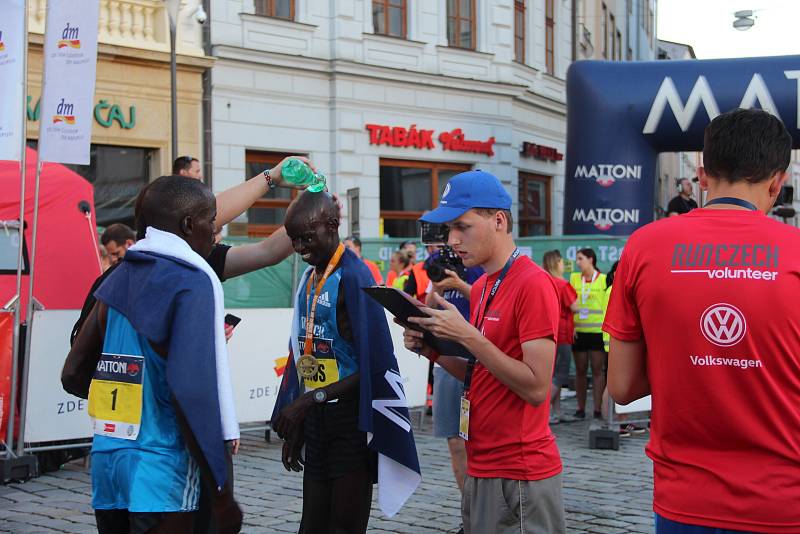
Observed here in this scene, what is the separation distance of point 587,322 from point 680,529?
8.90 m

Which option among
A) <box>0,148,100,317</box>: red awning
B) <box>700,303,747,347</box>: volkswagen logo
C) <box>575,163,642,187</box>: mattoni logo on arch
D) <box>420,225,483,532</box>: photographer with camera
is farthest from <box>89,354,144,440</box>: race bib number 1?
<box>575,163,642,187</box>: mattoni logo on arch

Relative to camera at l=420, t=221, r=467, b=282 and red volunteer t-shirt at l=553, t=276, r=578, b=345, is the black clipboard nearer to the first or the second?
camera at l=420, t=221, r=467, b=282

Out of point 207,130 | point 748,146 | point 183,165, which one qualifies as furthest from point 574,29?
point 748,146

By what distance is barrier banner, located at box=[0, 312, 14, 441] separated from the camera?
802 cm

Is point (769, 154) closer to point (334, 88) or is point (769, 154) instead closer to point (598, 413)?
point (598, 413)

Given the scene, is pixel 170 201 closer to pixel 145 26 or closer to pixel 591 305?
pixel 591 305

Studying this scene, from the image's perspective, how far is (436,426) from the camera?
6.30 meters

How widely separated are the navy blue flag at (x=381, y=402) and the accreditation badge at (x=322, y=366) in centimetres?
12

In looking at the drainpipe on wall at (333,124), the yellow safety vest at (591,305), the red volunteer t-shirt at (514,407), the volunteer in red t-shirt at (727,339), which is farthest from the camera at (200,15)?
the volunteer in red t-shirt at (727,339)

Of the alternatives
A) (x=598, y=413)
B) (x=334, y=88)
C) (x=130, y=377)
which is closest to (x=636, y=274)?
(x=130, y=377)

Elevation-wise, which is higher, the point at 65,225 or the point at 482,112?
the point at 482,112

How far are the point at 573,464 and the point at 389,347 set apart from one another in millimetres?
4805

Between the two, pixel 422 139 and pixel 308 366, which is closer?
pixel 308 366

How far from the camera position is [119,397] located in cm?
306
